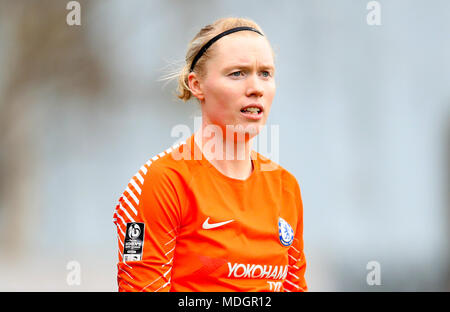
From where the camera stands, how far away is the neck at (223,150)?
2098 millimetres

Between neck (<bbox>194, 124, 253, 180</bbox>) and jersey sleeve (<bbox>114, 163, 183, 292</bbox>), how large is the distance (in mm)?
177

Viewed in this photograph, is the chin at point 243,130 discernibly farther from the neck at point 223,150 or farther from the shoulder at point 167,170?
the shoulder at point 167,170

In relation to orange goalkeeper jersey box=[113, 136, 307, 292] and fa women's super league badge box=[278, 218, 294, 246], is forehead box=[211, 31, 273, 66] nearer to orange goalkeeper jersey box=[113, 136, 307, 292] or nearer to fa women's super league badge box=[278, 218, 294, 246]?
orange goalkeeper jersey box=[113, 136, 307, 292]

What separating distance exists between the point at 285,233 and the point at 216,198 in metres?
0.29

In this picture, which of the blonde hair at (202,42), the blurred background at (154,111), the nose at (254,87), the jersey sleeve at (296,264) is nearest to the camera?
the nose at (254,87)

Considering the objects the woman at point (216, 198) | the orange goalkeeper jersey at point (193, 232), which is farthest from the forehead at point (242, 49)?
the orange goalkeeper jersey at point (193, 232)

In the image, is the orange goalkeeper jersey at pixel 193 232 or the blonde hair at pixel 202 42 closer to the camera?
the orange goalkeeper jersey at pixel 193 232

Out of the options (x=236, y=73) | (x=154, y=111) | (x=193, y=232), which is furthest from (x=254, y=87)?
(x=154, y=111)

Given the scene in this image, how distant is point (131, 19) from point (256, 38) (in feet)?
11.4

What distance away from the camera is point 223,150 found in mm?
2111

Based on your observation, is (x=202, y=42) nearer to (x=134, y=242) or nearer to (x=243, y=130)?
(x=243, y=130)
